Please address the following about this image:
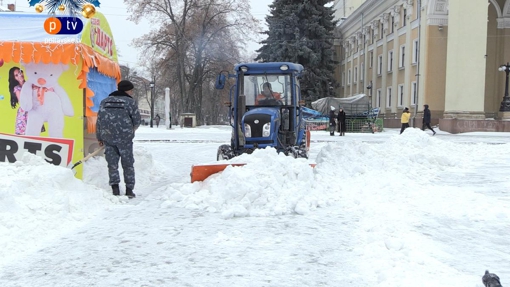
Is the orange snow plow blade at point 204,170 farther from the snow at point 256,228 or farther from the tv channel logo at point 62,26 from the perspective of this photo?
the tv channel logo at point 62,26

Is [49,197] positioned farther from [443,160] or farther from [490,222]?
[443,160]

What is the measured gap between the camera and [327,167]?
9.26 m

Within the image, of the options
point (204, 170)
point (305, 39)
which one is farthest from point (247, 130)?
point (305, 39)

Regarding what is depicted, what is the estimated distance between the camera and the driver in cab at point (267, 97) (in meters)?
10.0

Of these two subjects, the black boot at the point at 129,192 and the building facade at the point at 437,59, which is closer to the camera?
the black boot at the point at 129,192

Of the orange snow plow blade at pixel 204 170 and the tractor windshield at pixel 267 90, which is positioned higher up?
the tractor windshield at pixel 267 90

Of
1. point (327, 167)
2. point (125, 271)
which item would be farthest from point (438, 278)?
point (327, 167)

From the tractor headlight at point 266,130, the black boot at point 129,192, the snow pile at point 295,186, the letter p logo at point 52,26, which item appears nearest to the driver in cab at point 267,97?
the tractor headlight at point 266,130

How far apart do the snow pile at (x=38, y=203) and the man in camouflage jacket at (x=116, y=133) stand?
44 cm

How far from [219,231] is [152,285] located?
65.1 inches

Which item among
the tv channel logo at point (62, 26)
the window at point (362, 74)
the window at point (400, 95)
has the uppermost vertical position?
the window at point (362, 74)

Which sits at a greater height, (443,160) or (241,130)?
(241,130)

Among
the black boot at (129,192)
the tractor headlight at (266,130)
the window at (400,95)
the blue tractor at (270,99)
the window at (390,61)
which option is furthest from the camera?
the window at (390,61)

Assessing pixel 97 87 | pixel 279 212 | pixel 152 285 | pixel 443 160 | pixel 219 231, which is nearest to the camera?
pixel 152 285
